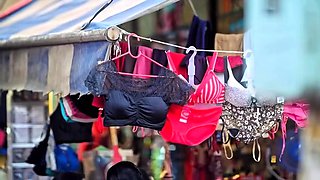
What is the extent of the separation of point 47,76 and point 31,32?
53cm

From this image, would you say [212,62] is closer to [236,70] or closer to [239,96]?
[236,70]

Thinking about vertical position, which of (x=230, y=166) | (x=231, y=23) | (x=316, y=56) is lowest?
(x=230, y=166)

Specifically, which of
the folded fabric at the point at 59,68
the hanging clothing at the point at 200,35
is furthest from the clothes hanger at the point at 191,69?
the hanging clothing at the point at 200,35

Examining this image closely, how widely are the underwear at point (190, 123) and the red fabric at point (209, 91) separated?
68 millimetres

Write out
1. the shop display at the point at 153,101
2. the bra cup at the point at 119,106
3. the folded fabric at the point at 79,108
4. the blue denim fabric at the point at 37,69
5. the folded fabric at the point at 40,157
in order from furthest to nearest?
the folded fabric at the point at 40,157, the folded fabric at the point at 79,108, the blue denim fabric at the point at 37,69, the shop display at the point at 153,101, the bra cup at the point at 119,106

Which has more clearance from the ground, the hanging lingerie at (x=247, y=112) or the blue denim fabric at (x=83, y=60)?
the blue denim fabric at (x=83, y=60)

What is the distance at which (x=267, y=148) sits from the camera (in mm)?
6535

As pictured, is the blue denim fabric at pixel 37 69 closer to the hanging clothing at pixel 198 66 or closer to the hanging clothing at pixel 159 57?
the hanging clothing at pixel 159 57

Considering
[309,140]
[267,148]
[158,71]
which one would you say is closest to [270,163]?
[267,148]

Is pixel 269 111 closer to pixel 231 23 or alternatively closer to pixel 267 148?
pixel 267 148

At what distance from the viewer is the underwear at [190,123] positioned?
14.8ft

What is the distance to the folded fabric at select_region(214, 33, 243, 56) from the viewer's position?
5.69 meters

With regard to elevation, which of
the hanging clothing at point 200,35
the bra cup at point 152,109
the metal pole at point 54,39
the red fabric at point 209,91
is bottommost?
the bra cup at point 152,109

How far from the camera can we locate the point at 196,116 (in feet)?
15.0
